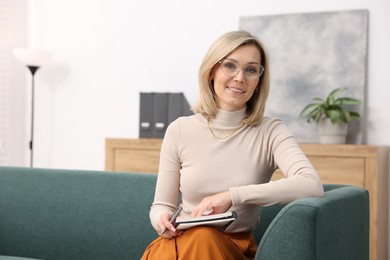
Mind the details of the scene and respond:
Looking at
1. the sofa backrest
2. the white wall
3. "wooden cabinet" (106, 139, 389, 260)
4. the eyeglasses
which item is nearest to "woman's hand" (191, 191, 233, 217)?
the eyeglasses

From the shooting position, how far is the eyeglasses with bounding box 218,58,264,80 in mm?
2518

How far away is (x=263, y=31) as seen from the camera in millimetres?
5375

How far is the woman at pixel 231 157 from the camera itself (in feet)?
7.68

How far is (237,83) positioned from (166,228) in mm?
594

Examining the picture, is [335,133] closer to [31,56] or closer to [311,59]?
[311,59]

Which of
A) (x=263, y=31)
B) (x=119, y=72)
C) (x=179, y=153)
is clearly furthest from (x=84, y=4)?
(x=179, y=153)

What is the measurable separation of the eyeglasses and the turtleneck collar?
0.15 meters

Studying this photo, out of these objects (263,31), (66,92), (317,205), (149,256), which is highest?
(263,31)

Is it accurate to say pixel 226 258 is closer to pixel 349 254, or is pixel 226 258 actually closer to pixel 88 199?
pixel 349 254

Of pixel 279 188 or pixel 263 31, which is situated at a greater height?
pixel 263 31

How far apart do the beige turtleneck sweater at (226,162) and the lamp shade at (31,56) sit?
12.1 ft

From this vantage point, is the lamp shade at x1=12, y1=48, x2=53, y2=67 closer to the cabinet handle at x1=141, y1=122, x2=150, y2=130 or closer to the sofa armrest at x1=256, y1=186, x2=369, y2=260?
the cabinet handle at x1=141, y1=122, x2=150, y2=130

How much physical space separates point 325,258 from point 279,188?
0.28 m

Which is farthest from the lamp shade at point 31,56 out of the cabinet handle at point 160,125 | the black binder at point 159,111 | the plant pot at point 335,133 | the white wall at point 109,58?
the plant pot at point 335,133
